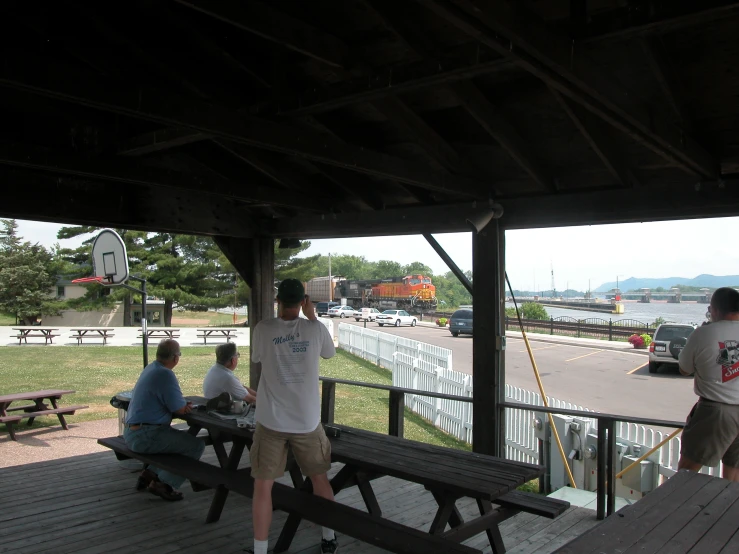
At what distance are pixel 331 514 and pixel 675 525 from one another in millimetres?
1632

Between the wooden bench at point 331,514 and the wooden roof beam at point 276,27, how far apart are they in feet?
7.57

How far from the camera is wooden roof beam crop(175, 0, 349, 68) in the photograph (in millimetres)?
2213

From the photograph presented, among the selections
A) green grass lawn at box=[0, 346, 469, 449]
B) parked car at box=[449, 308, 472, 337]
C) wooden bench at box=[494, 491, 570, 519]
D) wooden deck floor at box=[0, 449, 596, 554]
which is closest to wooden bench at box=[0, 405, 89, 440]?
green grass lawn at box=[0, 346, 469, 449]

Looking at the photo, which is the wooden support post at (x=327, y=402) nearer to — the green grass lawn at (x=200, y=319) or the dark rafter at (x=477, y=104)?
the dark rafter at (x=477, y=104)

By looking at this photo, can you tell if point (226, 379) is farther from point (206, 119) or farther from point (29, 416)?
point (29, 416)

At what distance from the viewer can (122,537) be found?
3.75 meters

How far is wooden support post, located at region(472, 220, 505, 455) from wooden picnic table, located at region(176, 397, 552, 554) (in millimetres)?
936

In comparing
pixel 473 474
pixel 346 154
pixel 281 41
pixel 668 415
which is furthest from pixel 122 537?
pixel 668 415

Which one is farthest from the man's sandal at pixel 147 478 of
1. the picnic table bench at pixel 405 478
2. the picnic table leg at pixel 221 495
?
the picnic table leg at pixel 221 495

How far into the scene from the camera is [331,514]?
299cm

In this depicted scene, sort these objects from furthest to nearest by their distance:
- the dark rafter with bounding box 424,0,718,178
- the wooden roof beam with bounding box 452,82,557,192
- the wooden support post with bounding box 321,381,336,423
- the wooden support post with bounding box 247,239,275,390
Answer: the wooden support post with bounding box 247,239,275,390 < the wooden support post with bounding box 321,381,336,423 < the wooden roof beam with bounding box 452,82,557,192 < the dark rafter with bounding box 424,0,718,178

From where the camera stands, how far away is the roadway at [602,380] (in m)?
12.2

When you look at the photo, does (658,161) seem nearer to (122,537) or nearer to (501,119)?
(501,119)

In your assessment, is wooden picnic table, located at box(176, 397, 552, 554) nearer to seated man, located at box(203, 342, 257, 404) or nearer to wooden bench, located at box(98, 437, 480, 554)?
A: wooden bench, located at box(98, 437, 480, 554)
